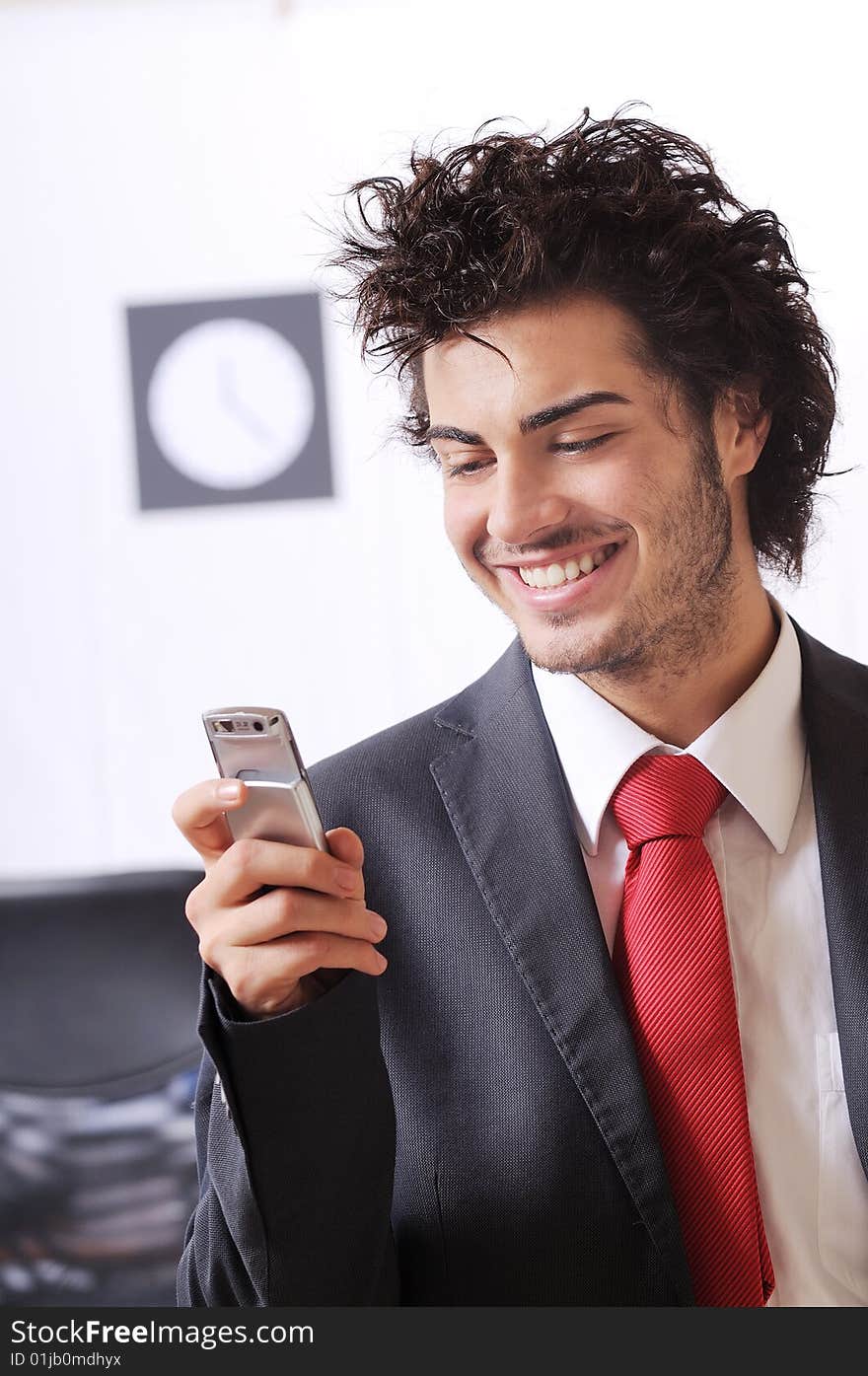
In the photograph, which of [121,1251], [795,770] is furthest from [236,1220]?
[121,1251]

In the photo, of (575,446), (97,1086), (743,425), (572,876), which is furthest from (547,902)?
(97,1086)

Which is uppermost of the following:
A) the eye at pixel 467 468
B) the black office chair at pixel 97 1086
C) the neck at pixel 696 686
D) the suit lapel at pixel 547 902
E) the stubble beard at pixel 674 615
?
the eye at pixel 467 468

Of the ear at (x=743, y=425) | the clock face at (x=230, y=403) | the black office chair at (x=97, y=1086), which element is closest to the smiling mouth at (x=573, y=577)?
the ear at (x=743, y=425)

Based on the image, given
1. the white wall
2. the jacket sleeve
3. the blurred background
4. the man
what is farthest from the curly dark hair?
the white wall

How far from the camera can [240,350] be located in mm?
2799

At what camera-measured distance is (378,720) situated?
2.76 m

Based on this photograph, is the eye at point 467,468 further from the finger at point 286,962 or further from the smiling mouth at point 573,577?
the finger at point 286,962

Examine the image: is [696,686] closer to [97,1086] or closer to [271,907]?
[271,907]

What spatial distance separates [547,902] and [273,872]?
1.16 ft

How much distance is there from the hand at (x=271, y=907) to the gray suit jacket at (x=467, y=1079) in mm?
44

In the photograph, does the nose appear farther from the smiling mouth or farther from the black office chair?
the black office chair

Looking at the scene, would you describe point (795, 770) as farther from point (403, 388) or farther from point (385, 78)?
point (385, 78)

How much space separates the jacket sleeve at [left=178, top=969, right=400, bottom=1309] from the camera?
1.01 meters

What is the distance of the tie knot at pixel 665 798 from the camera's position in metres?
1.25
